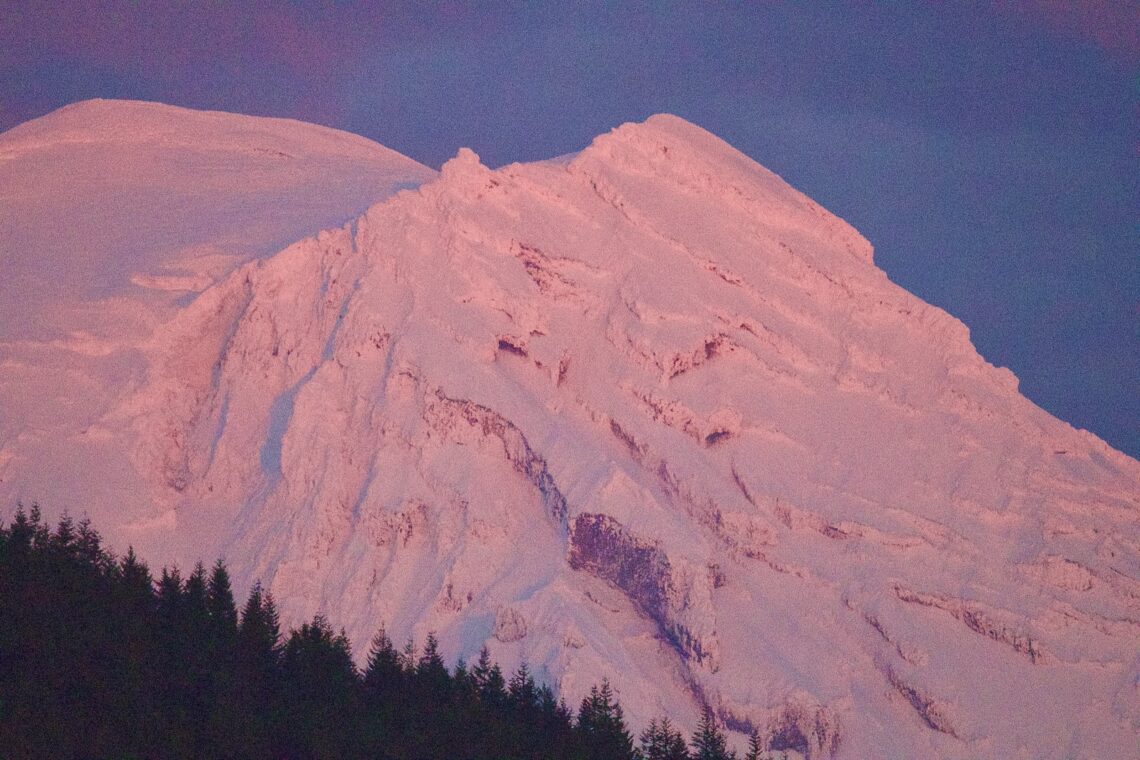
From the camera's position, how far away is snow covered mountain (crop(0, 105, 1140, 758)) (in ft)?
135

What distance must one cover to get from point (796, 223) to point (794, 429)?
32.9 feet

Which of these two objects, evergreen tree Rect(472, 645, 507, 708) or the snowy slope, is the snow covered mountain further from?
evergreen tree Rect(472, 645, 507, 708)

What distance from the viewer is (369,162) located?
60.2 meters

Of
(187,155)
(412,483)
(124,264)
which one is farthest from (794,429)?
(187,155)

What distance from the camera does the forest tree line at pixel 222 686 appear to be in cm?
3139

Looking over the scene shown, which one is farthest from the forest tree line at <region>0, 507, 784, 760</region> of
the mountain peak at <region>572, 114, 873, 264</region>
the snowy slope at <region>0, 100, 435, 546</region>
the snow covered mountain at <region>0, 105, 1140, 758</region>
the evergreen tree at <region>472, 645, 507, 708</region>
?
the mountain peak at <region>572, 114, 873, 264</region>

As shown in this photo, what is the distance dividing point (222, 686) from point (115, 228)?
23.5 meters

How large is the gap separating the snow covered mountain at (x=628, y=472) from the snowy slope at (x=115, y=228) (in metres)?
0.25

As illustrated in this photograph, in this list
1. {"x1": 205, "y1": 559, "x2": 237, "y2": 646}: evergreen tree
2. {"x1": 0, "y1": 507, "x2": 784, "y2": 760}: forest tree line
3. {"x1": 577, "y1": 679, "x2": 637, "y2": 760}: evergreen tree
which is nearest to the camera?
{"x1": 0, "y1": 507, "x2": 784, "y2": 760}: forest tree line

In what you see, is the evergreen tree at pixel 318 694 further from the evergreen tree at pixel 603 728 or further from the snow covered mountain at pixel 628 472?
the evergreen tree at pixel 603 728

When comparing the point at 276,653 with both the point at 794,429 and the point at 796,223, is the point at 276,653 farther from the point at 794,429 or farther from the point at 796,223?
the point at 796,223

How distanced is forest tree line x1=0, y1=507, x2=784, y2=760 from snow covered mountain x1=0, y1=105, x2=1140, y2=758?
1.57m

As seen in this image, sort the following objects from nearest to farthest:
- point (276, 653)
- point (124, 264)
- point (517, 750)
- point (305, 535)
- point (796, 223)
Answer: point (517, 750)
point (276, 653)
point (305, 535)
point (124, 264)
point (796, 223)

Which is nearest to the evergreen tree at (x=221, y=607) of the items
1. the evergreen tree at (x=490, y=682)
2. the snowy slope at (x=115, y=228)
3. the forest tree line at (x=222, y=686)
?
the forest tree line at (x=222, y=686)
